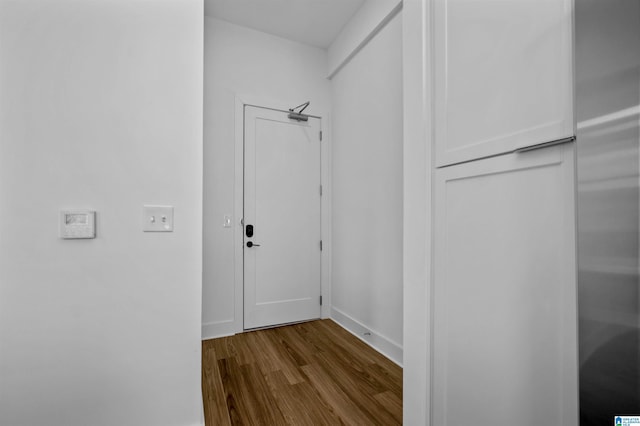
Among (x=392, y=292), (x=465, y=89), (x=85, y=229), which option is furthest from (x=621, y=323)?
(x=85, y=229)

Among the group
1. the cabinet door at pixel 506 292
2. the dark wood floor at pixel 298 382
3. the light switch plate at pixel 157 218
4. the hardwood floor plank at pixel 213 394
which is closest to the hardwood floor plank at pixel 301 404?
the dark wood floor at pixel 298 382

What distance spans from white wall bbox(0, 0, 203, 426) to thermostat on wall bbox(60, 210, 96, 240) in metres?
0.03

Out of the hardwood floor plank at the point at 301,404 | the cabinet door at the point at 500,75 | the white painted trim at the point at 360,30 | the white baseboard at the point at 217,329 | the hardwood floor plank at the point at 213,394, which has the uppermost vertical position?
the white painted trim at the point at 360,30

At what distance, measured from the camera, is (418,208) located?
1.28 metres

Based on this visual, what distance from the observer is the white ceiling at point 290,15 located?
2545mm

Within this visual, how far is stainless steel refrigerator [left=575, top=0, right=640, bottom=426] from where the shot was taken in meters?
0.65

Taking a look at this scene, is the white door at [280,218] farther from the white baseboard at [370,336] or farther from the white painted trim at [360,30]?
the white painted trim at [360,30]

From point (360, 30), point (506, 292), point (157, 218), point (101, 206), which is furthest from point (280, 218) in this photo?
point (506, 292)

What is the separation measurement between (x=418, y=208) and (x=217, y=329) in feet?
7.39

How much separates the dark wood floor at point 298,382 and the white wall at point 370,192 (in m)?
0.30

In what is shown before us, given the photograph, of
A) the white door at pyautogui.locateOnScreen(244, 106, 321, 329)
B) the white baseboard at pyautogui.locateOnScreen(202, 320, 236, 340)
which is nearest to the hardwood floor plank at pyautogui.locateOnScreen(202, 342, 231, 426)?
the white baseboard at pyautogui.locateOnScreen(202, 320, 236, 340)

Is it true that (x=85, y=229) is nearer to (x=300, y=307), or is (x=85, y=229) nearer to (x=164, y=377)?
(x=164, y=377)

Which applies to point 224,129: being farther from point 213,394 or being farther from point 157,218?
point 213,394

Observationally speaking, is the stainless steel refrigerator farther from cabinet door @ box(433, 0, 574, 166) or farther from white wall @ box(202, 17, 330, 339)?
white wall @ box(202, 17, 330, 339)
